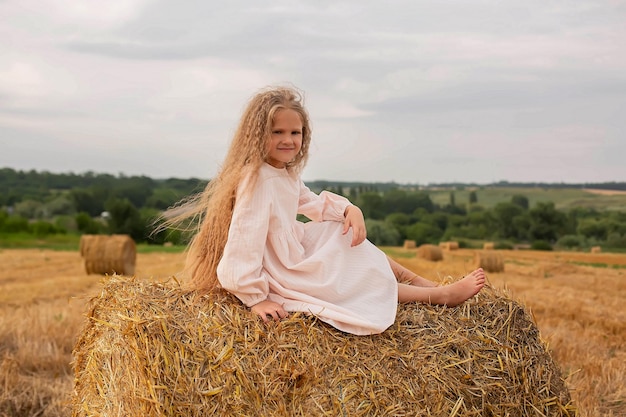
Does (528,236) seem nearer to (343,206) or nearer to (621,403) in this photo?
(621,403)

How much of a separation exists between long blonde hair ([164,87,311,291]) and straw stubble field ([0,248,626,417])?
57 centimetres

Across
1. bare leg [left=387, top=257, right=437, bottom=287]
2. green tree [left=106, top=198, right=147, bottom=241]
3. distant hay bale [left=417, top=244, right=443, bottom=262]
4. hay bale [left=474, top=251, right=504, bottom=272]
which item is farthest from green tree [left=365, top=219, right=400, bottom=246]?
bare leg [left=387, top=257, right=437, bottom=287]

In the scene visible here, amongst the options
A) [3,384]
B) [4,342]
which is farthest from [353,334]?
[4,342]

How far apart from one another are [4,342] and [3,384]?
114 cm

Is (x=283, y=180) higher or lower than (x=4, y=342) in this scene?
higher

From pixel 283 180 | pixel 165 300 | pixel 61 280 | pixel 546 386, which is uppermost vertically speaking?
pixel 283 180

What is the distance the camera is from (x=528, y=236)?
17.9 meters

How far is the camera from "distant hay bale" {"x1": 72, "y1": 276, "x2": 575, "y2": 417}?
9.41ft

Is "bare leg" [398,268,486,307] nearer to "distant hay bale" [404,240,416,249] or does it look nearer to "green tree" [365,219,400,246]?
"green tree" [365,219,400,246]

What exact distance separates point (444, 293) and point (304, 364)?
40.1 inches

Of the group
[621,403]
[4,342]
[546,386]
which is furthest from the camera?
[4,342]

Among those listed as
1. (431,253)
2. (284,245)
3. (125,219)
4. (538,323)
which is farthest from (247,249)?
(125,219)

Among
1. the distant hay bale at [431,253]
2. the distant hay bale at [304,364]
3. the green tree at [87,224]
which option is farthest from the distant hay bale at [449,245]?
the distant hay bale at [304,364]

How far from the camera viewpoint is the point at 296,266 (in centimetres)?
339
